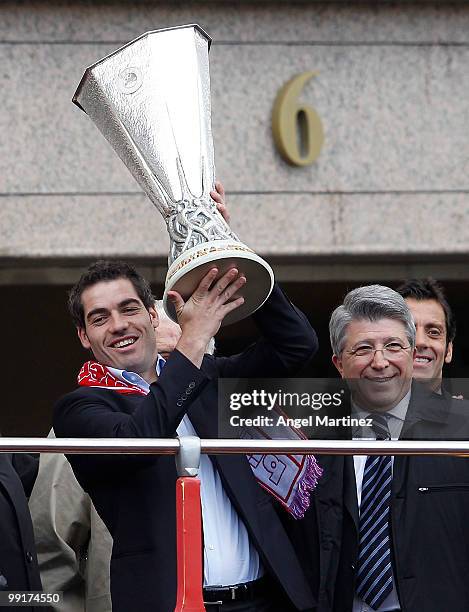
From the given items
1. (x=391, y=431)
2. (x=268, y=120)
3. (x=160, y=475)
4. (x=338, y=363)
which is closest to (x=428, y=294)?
(x=338, y=363)

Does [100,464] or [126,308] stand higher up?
[126,308]

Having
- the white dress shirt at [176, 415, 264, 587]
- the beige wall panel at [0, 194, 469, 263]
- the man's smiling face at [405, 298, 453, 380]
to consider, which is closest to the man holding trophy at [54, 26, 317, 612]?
the white dress shirt at [176, 415, 264, 587]

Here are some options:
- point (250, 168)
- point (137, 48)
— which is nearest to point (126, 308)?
point (137, 48)

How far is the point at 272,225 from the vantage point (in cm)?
661

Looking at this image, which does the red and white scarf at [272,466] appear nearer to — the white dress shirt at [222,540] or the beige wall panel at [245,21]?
the white dress shirt at [222,540]

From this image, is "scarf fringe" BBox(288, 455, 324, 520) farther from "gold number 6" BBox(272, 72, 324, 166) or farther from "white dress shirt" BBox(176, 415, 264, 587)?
"gold number 6" BBox(272, 72, 324, 166)

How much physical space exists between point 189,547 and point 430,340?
4.67ft

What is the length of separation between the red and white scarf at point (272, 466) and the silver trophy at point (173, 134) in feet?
0.85

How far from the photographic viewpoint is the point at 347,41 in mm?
6707

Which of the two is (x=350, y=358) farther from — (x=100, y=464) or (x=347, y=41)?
(x=347, y=41)

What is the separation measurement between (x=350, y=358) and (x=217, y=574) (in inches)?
26.0

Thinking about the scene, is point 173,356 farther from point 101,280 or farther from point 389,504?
point 389,504

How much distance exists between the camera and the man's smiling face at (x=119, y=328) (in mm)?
3434

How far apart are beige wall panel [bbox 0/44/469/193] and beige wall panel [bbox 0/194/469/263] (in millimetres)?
71
